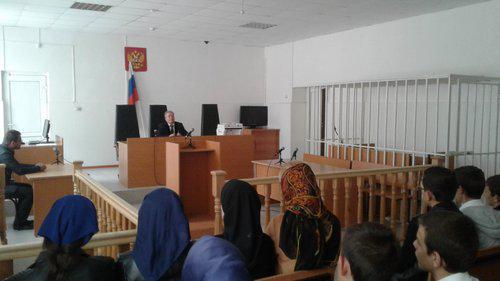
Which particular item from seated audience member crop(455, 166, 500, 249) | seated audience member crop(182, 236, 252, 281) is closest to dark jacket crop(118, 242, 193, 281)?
seated audience member crop(182, 236, 252, 281)

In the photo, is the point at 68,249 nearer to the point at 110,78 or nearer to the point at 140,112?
the point at 110,78

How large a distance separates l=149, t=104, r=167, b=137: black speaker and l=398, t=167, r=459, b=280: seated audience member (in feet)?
25.5

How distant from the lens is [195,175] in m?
5.36

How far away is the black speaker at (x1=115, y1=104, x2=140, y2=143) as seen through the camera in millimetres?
9023

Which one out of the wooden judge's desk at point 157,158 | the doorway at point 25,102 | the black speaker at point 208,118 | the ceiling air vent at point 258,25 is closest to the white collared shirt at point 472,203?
the wooden judge's desk at point 157,158

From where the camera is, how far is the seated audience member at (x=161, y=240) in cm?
167

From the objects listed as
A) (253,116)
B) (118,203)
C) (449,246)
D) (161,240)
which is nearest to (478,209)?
(449,246)

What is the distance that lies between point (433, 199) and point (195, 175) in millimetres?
3348

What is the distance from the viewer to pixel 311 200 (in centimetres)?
210

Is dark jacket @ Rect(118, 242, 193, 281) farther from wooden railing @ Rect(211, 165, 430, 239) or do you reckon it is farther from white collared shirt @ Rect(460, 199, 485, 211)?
white collared shirt @ Rect(460, 199, 485, 211)

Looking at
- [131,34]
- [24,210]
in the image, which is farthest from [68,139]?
[24,210]

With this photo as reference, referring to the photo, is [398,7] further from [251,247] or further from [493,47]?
[251,247]

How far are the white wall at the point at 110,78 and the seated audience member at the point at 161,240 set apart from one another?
825 centimetres

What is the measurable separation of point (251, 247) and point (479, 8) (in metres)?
6.12
